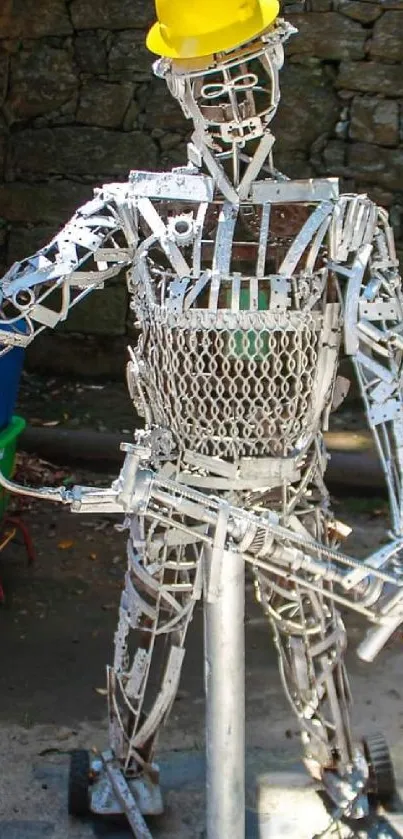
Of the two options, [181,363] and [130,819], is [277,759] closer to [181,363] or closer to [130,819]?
[130,819]

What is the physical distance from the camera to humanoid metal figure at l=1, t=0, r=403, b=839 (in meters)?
2.34

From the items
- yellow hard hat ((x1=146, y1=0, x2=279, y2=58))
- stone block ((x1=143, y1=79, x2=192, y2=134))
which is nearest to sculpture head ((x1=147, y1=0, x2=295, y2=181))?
yellow hard hat ((x1=146, y1=0, x2=279, y2=58))

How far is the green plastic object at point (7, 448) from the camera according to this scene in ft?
13.7

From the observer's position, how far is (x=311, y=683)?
2875 millimetres

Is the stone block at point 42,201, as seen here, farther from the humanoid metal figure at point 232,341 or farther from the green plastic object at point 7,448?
the humanoid metal figure at point 232,341

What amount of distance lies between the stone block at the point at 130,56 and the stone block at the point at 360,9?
1.05 metres

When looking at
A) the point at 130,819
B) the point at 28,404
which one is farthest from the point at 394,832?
the point at 28,404

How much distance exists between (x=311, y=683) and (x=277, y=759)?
0.64 meters

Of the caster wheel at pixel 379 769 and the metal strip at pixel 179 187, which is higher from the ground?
the metal strip at pixel 179 187

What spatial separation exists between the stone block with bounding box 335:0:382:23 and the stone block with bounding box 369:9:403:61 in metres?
0.04

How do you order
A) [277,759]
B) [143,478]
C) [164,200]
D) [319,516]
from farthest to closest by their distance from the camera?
[277,759]
[319,516]
[164,200]
[143,478]

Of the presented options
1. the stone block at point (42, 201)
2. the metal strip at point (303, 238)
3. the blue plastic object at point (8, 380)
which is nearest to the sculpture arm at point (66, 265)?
the metal strip at point (303, 238)

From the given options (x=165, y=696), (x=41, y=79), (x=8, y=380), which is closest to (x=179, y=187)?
(x=165, y=696)

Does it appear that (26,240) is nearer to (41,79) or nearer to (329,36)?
(41,79)
